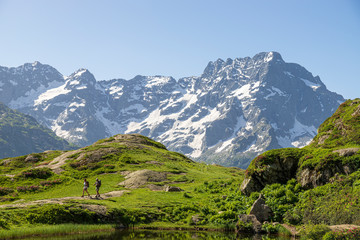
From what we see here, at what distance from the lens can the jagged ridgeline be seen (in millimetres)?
43812

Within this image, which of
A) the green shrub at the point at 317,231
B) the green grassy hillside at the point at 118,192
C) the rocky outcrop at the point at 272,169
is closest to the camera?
the green shrub at the point at 317,231

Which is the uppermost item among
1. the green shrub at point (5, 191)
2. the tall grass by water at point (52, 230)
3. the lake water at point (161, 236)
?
the green shrub at point (5, 191)

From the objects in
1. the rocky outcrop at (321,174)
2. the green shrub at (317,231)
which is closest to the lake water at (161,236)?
the green shrub at (317,231)

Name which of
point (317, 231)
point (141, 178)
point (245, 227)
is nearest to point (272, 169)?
point (245, 227)

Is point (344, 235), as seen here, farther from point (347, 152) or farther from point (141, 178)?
point (141, 178)

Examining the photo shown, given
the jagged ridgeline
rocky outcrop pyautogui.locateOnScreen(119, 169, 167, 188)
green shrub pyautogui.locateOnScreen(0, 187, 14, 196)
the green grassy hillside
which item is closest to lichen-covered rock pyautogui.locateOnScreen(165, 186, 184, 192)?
the green grassy hillside

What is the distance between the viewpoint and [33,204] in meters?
44.1

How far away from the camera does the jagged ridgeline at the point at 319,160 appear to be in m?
43.8

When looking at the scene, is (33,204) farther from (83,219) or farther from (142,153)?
(142,153)

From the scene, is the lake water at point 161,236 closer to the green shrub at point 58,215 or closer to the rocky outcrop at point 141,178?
the green shrub at point 58,215

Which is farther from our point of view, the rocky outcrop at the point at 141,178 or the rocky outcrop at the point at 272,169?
the rocky outcrop at the point at 141,178

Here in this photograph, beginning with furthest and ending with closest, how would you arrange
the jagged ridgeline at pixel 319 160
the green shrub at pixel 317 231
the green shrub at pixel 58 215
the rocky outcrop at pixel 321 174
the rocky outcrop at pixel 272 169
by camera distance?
the rocky outcrop at pixel 272 169 → the jagged ridgeline at pixel 319 160 → the rocky outcrop at pixel 321 174 → the green shrub at pixel 58 215 → the green shrub at pixel 317 231

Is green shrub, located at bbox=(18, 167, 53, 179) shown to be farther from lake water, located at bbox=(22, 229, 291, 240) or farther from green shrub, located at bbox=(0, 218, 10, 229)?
Answer: lake water, located at bbox=(22, 229, 291, 240)

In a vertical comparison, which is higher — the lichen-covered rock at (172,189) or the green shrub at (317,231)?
the lichen-covered rock at (172,189)
